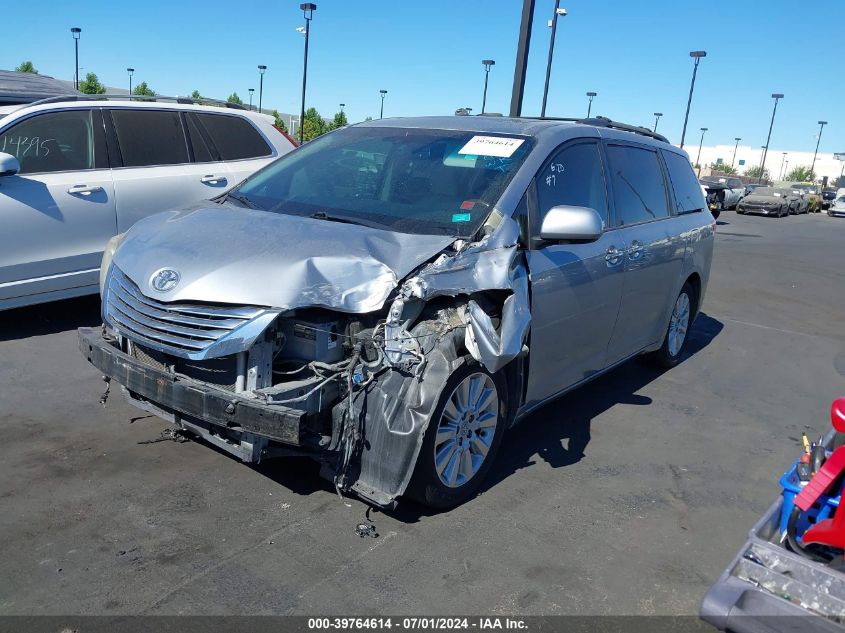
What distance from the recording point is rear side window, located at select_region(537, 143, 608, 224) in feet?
13.8

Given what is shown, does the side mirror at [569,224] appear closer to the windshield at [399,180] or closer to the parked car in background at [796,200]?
the windshield at [399,180]

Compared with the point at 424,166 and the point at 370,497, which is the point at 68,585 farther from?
the point at 424,166

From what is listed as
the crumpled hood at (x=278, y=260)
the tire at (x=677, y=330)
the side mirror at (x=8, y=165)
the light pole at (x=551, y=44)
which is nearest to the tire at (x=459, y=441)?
the crumpled hood at (x=278, y=260)

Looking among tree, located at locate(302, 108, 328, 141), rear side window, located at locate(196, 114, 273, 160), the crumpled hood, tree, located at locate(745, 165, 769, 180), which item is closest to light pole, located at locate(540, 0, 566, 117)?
rear side window, located at locate(196, 114, 273, 160)

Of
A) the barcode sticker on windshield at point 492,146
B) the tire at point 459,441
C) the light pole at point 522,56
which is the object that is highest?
the light pole at point 522,56

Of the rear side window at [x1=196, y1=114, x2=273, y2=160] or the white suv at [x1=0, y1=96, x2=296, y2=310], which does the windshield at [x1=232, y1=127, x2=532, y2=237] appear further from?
the rear side window at [x1=196, y1=114, x2=273, y2=160]

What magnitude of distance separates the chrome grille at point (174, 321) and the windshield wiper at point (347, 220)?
3.03 ft

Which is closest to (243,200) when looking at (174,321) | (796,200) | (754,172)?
(174,321)

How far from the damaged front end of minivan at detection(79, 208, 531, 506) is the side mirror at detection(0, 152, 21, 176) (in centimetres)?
267

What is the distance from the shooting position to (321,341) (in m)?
3.32

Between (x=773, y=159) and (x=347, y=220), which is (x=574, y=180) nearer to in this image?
(x=347, y=220)

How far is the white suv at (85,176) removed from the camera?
5.78 metres

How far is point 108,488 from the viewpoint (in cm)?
371

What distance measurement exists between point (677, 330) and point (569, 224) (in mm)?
2971
